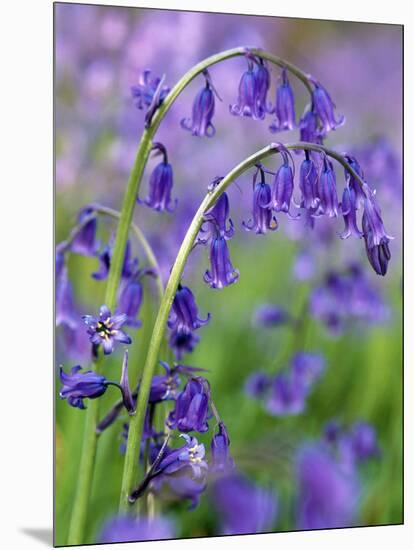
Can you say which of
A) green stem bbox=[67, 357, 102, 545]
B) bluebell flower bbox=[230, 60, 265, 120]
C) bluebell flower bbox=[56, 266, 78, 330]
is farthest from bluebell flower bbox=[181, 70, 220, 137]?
green stem bbox=[67, 357, 102, 545]

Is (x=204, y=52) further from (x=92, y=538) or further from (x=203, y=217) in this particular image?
(x=92, y=538)

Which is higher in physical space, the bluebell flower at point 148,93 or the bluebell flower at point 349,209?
the bluebell flower at point 148,93

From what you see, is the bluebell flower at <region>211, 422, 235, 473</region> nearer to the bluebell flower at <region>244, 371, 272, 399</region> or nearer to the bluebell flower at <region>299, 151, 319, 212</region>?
the bluebell flower at <region>244, 371, 272, 399</region>

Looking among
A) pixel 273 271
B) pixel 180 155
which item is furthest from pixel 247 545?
pixel 180 155

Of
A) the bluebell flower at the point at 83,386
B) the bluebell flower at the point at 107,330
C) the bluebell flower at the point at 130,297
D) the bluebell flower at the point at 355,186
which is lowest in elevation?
the bluebell flower at the point at 83,386

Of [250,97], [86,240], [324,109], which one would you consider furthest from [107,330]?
[324,109]

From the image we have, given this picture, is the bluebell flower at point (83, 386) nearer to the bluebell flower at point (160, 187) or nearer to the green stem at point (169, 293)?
the green stem at point (169, 293)

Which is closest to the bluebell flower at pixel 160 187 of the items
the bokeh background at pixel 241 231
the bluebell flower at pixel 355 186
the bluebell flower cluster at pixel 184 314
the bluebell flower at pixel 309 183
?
the bokeh background at pixel 241 231

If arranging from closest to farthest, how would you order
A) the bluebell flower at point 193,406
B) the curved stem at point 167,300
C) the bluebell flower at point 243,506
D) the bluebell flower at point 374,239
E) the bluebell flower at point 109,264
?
the curved stem at point 167,300, the bluebell flower at point 374,239, the bluebell flower at point 193,406, the bluebell flower at point 109,264, the bluebell flower at point 243,506
